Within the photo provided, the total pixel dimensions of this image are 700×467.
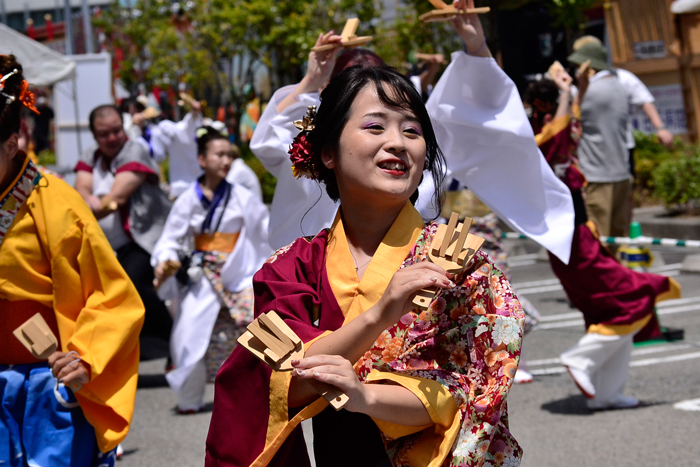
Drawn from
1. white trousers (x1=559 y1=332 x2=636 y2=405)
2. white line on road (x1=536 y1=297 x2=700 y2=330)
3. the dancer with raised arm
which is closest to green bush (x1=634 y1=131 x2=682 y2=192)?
white line on road (x1=536 y1=297 x2=700 y2=330)

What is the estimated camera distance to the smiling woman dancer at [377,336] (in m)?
2.00

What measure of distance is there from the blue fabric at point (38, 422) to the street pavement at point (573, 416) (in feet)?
6.70

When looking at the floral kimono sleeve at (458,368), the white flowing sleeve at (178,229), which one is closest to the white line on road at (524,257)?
the white flowing sleeve at (178,229)

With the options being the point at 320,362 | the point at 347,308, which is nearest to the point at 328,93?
the point at 347,308

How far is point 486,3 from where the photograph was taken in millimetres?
5094

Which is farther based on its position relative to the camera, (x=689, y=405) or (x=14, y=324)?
(x=689, y=405)

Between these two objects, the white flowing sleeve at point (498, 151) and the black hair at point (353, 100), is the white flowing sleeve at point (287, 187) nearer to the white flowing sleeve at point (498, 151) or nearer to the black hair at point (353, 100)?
the white flowing sleeve at point (498, 151)

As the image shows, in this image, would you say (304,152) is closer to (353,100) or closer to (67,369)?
(353,100)

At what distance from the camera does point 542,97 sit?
5.38 m

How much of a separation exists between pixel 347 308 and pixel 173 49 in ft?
65.5

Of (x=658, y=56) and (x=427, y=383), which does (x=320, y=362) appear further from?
(x=658, y=56)

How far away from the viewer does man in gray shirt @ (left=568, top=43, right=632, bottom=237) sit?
289 inches

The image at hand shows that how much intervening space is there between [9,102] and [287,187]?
1.01 m

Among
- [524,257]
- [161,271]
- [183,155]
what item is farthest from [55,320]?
[524,257]
